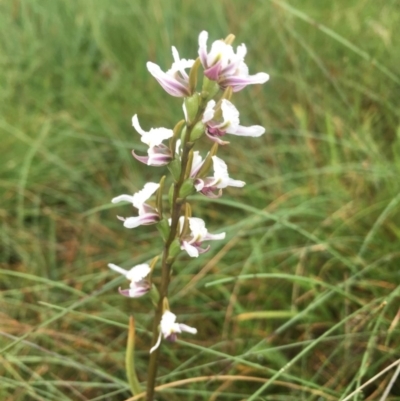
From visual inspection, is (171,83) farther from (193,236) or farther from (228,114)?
(193,236)

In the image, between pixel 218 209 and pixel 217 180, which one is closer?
pixel 217 180

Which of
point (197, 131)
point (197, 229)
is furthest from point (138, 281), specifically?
point (197, 131)

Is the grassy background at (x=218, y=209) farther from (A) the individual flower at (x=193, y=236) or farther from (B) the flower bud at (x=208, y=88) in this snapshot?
(B) the flower bud at (x=208, y=88)

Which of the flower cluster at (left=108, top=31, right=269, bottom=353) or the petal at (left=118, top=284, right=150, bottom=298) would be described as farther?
the petal at (left=118, top=284, right=150, bottom=298)

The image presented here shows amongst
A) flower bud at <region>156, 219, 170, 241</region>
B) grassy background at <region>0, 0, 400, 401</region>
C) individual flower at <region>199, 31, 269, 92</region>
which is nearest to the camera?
individual flower at <region>199, 31, 269, 92</region>

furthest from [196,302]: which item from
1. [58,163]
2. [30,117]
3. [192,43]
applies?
[192,43]

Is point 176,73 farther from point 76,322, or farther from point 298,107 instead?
point 298,107

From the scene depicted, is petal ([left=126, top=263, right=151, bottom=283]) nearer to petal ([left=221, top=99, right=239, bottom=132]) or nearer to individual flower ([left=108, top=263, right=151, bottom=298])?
individual flower ([left=108, top=263, right=151, bottom=298])

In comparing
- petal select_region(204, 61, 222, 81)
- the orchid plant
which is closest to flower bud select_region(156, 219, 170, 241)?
the orchid plant
